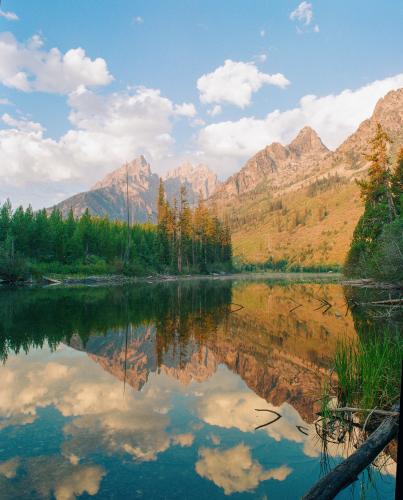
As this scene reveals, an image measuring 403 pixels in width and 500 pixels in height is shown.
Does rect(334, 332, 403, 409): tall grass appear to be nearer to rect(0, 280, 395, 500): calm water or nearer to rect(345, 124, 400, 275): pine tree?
rect(0, 280, 395, 500): calm water

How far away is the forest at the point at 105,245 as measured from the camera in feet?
252

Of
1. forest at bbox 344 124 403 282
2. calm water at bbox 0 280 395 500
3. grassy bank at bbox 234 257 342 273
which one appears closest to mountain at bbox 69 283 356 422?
calm water at bbox 0 280 395 500

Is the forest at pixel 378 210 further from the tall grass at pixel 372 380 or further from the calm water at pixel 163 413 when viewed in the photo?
the tall grass at pixel 372 380

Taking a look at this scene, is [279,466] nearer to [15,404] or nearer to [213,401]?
[213,401]

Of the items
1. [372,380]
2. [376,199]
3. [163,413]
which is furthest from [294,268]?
[372,380]

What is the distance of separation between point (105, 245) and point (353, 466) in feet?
314

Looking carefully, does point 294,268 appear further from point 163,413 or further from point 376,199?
point 163,413

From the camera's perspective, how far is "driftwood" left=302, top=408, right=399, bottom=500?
207 inches

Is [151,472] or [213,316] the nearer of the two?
[151,472]

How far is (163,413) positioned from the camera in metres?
9.39

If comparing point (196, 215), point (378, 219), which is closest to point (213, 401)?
point (378, 219)

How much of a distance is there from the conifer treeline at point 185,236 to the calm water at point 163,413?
7800cm

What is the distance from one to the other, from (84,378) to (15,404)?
8.75ft

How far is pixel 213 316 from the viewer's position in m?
26.8
